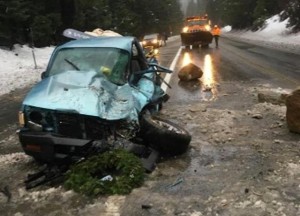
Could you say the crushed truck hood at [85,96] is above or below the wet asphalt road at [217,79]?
above

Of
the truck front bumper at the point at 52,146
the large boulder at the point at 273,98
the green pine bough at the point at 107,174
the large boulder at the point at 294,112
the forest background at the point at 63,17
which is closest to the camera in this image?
the green pine bough at the point at 107,174

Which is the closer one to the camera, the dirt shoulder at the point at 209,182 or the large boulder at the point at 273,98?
the dirt shoulder at the point at 209,182

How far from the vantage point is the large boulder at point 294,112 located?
770 cm

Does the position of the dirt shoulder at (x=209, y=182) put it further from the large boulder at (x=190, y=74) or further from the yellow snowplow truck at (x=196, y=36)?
the yellow snowplow truck at (x=196, y=36)

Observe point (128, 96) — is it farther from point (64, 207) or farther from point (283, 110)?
point (283, 110)

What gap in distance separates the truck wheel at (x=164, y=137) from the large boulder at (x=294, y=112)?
2062 mm

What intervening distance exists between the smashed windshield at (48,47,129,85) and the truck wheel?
1.01m

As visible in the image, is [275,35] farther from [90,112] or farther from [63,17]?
[90,112]

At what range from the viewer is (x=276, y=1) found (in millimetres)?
52000

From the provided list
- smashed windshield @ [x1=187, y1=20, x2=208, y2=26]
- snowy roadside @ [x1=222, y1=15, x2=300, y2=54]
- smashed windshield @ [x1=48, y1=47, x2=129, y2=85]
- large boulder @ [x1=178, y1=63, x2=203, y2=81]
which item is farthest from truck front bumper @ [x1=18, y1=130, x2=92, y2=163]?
snowy roadside @ [x1=222, y1=15, x2=300, y2=54]

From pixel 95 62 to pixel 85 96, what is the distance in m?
1.42

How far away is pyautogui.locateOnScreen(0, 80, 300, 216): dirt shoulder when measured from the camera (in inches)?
201

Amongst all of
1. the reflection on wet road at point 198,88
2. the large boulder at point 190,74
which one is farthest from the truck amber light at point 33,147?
the large boulder at point 190,74

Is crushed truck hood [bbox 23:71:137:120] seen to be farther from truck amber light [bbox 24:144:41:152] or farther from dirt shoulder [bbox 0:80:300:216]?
dirt shoulder [bbox 0:80:300:216]
